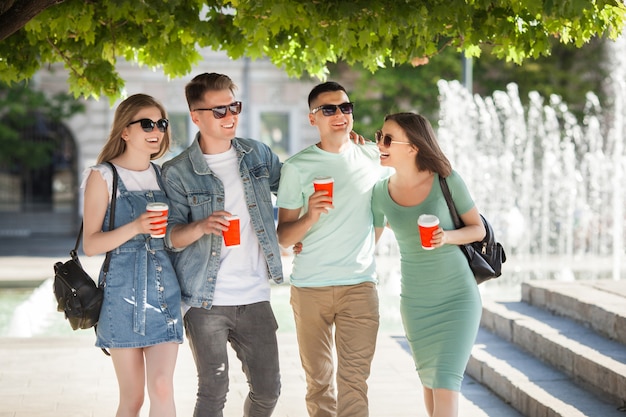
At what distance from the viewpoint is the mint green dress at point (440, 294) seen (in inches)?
196

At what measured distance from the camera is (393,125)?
5.17 m

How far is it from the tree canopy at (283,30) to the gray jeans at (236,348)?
164 centimetres

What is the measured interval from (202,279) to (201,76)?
1034 mm

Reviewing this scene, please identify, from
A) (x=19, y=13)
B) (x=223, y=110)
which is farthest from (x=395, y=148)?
(x=19, y=13)

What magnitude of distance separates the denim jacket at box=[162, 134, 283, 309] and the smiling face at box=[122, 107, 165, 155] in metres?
0.15

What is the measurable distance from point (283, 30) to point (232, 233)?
270cm

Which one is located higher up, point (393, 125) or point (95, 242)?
point (393, 125)

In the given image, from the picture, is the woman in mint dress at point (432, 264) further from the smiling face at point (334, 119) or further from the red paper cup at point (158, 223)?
the red paper cup at point (158, 223)

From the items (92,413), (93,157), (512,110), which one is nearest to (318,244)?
(92,413)

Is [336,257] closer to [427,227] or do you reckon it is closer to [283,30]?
[427,227]

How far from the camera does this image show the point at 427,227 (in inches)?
183

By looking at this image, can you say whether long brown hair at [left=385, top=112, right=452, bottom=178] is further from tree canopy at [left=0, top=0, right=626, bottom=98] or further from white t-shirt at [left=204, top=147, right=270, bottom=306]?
white t-shirt at [left=204, top=147, right=270, bottom=306]

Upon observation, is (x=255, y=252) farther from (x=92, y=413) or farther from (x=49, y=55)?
(x=49, y=55)

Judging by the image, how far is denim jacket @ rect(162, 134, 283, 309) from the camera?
489 cm
